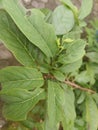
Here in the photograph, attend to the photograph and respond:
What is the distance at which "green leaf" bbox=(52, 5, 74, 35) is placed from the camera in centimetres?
134

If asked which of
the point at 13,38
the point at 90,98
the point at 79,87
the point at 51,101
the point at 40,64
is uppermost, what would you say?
the point at 13,38

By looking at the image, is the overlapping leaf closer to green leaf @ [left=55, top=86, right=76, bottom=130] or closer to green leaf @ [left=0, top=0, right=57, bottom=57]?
green leaf @ [left=55, top=86, right=76, bottom=130]

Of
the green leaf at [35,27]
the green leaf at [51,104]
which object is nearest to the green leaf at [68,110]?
the green leaf at [51,104]

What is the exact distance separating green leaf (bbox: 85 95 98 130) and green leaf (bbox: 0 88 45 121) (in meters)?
0.38

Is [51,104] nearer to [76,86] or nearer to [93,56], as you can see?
[76,86]

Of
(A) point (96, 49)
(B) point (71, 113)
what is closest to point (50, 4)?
(A) point (96, 49)

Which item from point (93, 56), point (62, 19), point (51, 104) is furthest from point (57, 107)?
point (93, 56)

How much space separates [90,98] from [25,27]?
0.61 metres

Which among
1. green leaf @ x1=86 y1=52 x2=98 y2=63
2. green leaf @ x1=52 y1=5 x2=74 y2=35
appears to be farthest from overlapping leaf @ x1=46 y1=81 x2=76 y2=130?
green leaf @ x1=86 y1=52 x2=98 y2=63

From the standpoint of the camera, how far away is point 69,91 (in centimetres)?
146

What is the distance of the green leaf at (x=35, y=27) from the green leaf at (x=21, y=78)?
0.10 meters

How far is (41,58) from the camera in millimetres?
1305

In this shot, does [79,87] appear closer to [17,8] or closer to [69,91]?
[69,91]

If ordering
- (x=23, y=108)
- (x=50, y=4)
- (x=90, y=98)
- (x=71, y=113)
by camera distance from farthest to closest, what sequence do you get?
1. (x=50, y=4)
2. (x=90, y=98)
3. (x=71, y=113)
4. (x=23, y=108)
